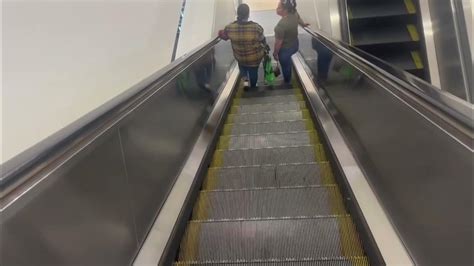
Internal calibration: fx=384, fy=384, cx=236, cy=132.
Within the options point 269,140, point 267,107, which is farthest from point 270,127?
point 267,107

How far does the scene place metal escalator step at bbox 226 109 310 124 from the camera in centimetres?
480

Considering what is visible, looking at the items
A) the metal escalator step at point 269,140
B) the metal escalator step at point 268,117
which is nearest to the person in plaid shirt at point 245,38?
the metal escalator step at point 268,117

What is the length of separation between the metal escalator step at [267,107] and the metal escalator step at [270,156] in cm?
169

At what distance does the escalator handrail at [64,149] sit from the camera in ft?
3.51

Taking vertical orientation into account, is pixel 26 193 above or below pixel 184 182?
above

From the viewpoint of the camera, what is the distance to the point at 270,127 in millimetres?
4320

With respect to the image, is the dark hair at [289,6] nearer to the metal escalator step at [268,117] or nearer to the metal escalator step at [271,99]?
the metal escalator step at [271,99]

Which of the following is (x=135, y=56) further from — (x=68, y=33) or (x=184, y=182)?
(x=184, y=182)

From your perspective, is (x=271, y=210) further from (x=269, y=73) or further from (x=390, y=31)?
(x=269, y=73)

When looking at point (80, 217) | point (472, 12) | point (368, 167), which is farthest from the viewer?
point (472, 12)

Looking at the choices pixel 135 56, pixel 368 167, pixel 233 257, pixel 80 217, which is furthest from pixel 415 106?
pixel 135 56

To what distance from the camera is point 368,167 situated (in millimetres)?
2398

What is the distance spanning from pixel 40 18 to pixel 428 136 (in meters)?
2.38

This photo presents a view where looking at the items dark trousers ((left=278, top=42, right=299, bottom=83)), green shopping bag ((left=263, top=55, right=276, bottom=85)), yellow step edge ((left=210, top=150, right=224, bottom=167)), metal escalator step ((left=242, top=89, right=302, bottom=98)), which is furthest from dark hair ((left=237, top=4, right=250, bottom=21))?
yellow step edge ((left=210, top=150, right=224, bottom=167))
